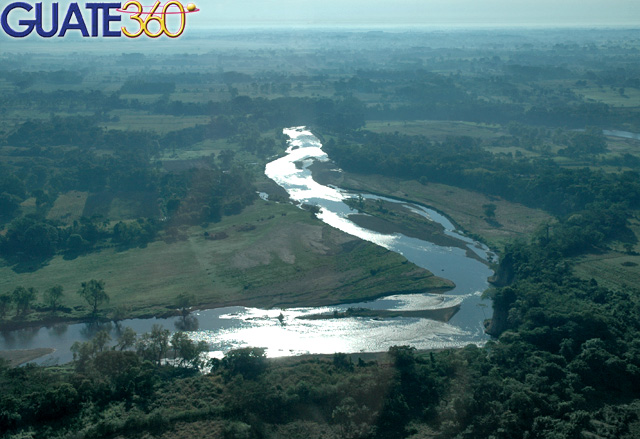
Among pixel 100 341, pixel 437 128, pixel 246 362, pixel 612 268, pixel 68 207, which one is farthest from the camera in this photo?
pixel 437 128

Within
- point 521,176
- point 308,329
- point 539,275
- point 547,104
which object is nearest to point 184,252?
point 308,329

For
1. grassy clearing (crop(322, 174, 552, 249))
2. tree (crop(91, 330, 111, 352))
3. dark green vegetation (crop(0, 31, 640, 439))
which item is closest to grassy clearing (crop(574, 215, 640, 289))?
dark green vegetation (crop(0, 31, 640, 439))

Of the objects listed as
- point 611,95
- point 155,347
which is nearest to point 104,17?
point 155,347

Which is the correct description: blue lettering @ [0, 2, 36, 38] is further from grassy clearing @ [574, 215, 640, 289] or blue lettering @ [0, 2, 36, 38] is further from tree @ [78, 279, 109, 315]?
grassy clearing @ [574, 215, 640, 289]

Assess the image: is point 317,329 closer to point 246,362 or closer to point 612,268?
point 246,362

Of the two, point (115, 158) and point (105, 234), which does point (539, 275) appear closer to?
point (105, 234)

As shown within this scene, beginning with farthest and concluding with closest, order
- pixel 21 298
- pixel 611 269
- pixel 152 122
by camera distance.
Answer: pixel 152 122, pixel 611 269, pixel 21 298

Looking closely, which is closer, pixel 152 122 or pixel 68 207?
pixel 68 207
